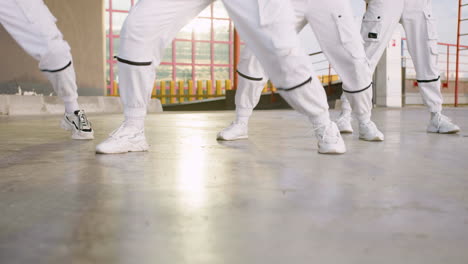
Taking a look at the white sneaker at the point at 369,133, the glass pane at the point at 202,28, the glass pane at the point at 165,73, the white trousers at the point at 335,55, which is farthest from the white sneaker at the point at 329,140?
the glass pane at the point at 202,28

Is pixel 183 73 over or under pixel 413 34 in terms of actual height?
under

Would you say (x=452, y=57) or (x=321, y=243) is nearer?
(x=321, y=243)

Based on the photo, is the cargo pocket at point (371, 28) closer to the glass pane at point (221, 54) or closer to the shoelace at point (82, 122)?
the shoelace at point (82, 122)

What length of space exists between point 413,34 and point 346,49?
0.80 m

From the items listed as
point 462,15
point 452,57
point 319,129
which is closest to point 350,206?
point 319,129

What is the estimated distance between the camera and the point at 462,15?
768 centimetres

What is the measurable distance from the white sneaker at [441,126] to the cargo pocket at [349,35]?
89cm

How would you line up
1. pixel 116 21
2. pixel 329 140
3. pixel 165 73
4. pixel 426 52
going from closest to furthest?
pixel 329 140 → pixel 426 52 → pixel 116 21 → pixel 165 73

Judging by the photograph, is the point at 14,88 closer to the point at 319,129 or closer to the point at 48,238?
the point at 319,129

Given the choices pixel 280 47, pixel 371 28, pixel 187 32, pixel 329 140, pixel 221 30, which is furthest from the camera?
pixel 221 30

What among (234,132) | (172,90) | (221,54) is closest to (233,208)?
(234,132)

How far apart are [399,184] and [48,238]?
0.83 metres

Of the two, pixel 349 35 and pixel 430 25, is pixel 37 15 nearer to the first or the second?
pixel 349 35

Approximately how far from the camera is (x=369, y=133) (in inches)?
95.2
